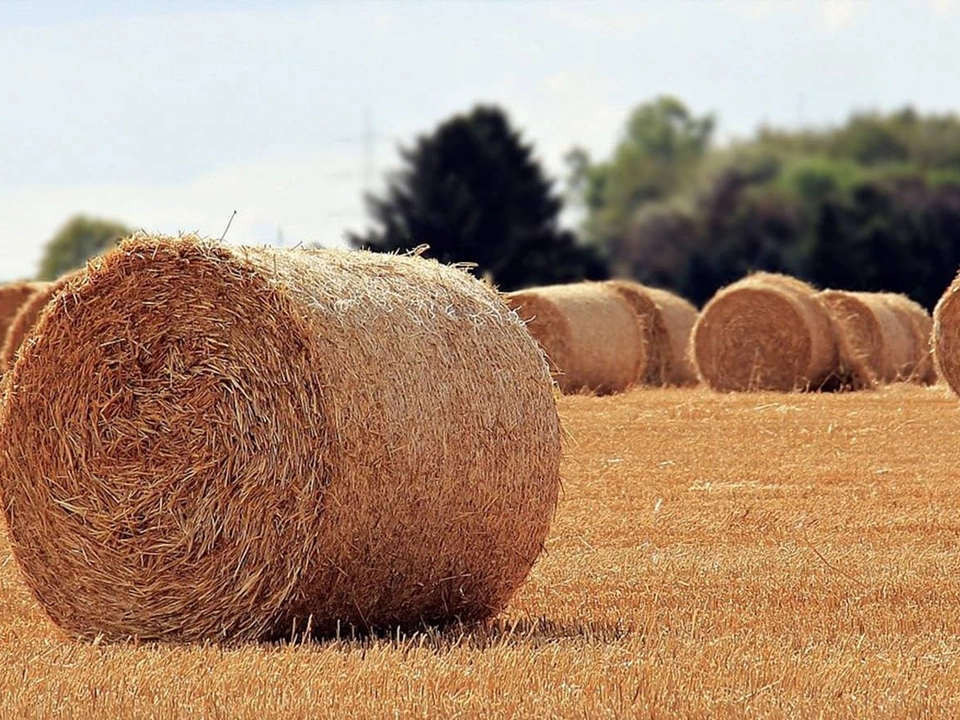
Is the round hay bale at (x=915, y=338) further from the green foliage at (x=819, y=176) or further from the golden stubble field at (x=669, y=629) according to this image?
the golden stubble field at (x=669, y=629)

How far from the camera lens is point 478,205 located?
46094mm

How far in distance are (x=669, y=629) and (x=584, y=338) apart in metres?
14.3

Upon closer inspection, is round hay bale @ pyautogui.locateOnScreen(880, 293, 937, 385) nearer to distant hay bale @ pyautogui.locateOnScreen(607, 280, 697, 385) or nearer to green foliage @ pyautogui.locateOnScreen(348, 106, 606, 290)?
distant hay bale @ pyautogui.locateOnScreen(607, 280, 697, 385)

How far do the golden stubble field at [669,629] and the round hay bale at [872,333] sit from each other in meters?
10.0

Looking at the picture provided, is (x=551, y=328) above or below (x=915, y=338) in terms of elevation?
above

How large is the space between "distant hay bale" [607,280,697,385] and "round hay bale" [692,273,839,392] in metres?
0.93

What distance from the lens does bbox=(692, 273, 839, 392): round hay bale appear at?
2359cm

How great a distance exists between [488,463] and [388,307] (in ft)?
2.94

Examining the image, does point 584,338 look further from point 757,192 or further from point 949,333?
point 949,333

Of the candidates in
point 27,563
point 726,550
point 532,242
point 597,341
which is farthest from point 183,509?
point 532,242

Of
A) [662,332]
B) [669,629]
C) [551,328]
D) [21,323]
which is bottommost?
[669,629]

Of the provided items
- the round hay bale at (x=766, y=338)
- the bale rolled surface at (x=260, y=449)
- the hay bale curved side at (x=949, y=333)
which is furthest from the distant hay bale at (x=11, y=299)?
the bale rolled surface at (x=260, y=449)

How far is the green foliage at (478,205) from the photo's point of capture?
44094 millimetres

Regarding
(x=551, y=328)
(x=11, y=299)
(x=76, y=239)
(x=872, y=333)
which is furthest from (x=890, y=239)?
(x=76, y=239)
